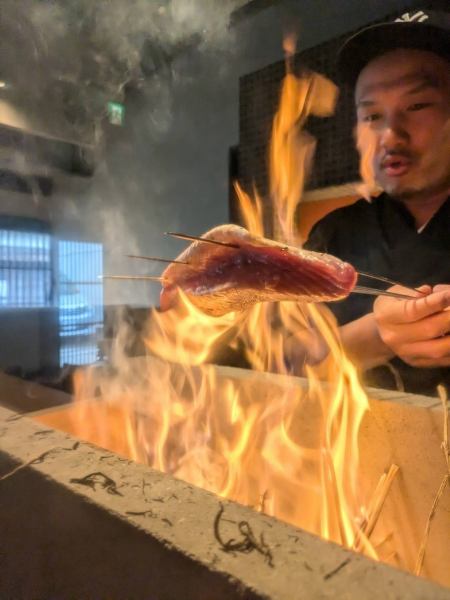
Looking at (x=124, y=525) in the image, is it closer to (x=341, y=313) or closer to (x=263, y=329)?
(x=341, y=313)

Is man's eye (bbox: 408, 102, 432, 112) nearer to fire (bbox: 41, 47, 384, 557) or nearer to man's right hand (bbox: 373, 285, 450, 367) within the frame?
fire (bbox: 41, 47, 384, 557)

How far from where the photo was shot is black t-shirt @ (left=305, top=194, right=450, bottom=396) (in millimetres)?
1461

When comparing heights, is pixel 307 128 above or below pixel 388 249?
above

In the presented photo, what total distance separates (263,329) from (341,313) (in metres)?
0.43

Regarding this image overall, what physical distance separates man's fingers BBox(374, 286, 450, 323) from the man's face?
36 cm

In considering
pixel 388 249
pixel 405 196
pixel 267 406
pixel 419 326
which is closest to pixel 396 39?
pixel 405 196

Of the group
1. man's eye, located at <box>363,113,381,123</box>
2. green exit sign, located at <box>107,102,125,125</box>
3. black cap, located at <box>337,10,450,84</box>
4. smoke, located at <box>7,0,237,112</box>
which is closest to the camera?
black cap, located at <box>337,10,450,84</box>

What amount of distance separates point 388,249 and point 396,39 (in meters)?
0.72

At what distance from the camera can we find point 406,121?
147 centimetres

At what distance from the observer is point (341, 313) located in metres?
1.70

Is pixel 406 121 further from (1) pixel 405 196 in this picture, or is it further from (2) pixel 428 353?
(2) pixel 428 353

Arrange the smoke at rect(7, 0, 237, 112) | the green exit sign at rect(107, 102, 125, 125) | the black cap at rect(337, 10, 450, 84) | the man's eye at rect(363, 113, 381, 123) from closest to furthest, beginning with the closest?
1. the black cap at rect(337, 10, 450, 84)
2. the man's eye at rect(363, 113, 381, 123)
3. the smoke at rect(7, 0, 237, 112)
4. the green exit sign at rect(107, 102, 125, 125)

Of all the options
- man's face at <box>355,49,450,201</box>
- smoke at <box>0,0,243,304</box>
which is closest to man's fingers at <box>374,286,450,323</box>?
man's face at <box>355,49,450,201</box>

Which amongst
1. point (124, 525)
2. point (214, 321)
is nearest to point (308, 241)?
point (214, 321)
